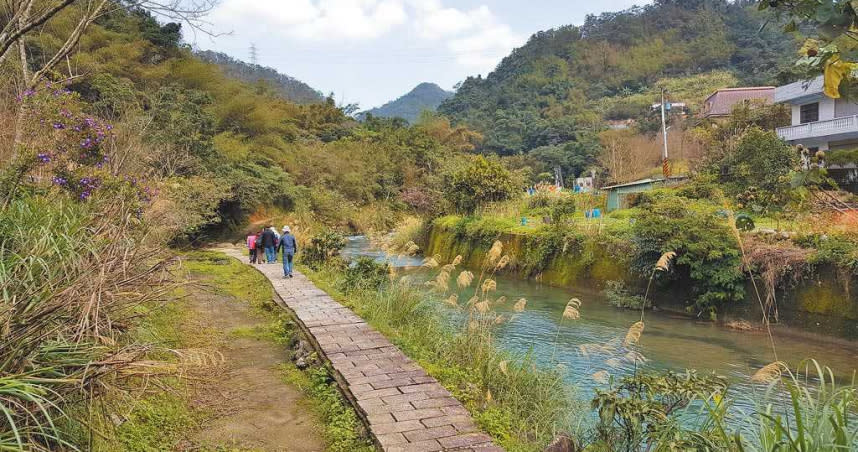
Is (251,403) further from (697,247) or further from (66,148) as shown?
(697,247)

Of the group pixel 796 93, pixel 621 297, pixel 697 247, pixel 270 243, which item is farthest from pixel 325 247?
pixel 796 93

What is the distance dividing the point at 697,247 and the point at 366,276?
20.5 ft

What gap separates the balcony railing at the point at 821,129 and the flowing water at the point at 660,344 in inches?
588

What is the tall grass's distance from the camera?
2736mm

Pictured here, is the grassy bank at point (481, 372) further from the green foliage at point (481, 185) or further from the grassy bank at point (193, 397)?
the green foliage at point (481, 185)

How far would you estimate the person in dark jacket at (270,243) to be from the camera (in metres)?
13.6

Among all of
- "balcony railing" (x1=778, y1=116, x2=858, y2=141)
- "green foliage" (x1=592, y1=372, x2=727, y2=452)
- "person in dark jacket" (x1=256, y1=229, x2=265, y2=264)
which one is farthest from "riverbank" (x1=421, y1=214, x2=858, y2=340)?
"balcony railing" (x1=778, y1=116, x2=858, y2=141)

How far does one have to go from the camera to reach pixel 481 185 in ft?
65.5

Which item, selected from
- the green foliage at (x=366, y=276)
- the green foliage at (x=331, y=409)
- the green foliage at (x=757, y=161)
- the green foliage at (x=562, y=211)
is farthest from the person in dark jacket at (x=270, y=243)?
the green foliage at (x=757, y=161)

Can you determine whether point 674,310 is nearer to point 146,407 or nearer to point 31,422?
point 146,407

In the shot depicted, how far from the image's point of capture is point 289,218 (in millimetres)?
23125

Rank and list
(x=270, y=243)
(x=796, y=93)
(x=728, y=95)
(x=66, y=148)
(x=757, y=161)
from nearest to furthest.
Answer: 1. (x=66, y=148)
2. (x=270, y=243)
3. (x=757, y=161)
4. (x=796, y=93)
5. (x=728, y=95)

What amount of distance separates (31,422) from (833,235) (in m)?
11.5

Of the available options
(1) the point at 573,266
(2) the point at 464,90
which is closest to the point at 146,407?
(1) the point at 573,266
